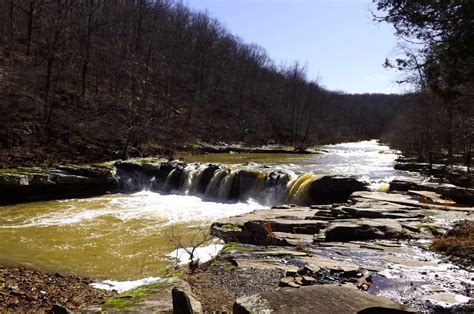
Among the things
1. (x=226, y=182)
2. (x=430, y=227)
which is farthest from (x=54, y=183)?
(x=430, y=227)

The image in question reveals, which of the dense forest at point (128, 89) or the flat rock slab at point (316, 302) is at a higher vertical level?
the dense forest at point (128, 89)

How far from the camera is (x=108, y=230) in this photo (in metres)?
12.6

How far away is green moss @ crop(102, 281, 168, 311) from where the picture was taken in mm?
4998

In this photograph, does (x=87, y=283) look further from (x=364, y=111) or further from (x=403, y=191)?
(x=364, y=111)

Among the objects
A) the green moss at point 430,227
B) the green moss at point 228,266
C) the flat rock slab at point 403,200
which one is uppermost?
the flat rock slab at point 403,200

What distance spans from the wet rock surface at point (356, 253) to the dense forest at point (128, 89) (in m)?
6.94

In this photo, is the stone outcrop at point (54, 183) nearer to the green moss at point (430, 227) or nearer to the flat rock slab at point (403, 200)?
the flat rock slab at point (403, 200)

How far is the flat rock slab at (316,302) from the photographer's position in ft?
13.6

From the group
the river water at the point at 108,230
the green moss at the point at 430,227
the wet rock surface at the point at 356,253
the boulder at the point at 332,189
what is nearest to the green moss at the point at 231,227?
the wet rock surface at the point at 356,253

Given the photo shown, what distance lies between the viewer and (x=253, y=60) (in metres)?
82.9

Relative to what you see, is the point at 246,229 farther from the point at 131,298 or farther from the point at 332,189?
the point at 332,189

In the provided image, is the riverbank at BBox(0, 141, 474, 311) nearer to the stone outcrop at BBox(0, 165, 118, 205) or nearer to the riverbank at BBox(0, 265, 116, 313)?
the stone outcrop at BBox(0, 165, 118, 205)

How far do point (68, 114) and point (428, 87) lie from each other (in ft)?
73.1

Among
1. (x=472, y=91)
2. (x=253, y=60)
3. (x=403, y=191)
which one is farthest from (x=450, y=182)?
(x=253, y=60)
